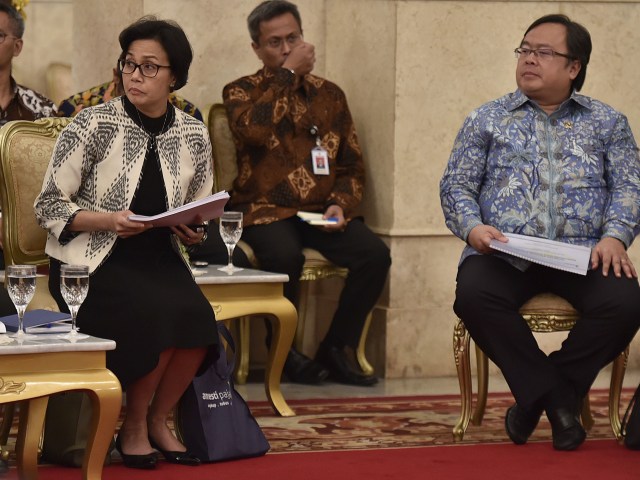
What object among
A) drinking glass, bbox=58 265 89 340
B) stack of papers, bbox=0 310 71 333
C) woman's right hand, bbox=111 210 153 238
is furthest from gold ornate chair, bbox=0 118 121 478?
drinking glass, bbox=58 265 89 340

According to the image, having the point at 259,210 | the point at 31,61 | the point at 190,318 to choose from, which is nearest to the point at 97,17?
the point at 259,210

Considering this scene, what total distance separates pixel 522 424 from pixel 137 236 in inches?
61.5

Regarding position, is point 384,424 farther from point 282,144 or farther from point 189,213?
point 282,144

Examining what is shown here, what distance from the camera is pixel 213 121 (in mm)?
6473

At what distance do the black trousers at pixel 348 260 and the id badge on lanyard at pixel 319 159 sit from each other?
0.83ft

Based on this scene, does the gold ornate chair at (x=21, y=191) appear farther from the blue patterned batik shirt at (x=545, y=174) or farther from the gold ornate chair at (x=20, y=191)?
the blue patterned batik shirt at (x=545, y=174)

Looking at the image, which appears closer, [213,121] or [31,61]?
[213,121]

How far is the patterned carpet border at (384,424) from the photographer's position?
16.5ft

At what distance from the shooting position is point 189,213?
4.39 m

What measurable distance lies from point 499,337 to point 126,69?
1.62 meters

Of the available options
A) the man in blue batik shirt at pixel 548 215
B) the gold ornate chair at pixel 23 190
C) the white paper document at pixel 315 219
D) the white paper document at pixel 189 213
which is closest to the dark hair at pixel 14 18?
the gold ornate chair at pixel 23 190

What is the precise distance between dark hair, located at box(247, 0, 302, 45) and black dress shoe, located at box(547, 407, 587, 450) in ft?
7.99

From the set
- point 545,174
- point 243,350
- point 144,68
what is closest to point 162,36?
point 144,68

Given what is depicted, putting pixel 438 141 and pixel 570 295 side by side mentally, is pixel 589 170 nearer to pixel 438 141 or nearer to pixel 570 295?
pixel 570 295
